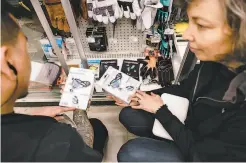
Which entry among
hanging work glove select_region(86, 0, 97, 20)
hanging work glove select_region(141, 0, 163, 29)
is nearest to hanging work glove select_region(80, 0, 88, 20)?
hanging work glove select_region(86, 0, 97, 20)

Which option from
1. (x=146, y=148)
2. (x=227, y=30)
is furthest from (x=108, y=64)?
(x=227, y=30)

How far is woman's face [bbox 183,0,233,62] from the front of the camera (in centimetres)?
90

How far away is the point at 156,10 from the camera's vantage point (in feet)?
5.19

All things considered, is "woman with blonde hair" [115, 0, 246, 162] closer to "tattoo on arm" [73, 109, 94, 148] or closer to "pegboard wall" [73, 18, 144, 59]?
"tattoo on arm" [73, 109, 94, 148]

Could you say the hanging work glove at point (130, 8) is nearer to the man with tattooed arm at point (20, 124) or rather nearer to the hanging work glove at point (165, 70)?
the hanging work glove at point (165, 70)

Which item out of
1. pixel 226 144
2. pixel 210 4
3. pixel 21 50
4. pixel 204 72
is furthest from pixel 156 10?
pixel 21 50

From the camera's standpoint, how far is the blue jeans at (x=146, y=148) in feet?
4.59

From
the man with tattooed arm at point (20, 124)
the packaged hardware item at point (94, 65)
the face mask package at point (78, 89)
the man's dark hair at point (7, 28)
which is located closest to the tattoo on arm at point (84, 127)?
the face mask package at point (78, 89)

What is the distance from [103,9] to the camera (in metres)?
1.53

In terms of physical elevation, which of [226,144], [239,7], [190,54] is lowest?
[226,144]

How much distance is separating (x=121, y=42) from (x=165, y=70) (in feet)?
1.44

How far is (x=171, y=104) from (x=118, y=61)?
29.4 inches

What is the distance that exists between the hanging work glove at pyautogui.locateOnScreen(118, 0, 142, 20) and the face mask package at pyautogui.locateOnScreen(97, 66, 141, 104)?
423 mm

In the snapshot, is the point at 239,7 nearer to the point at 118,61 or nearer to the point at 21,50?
the point at 21,50
